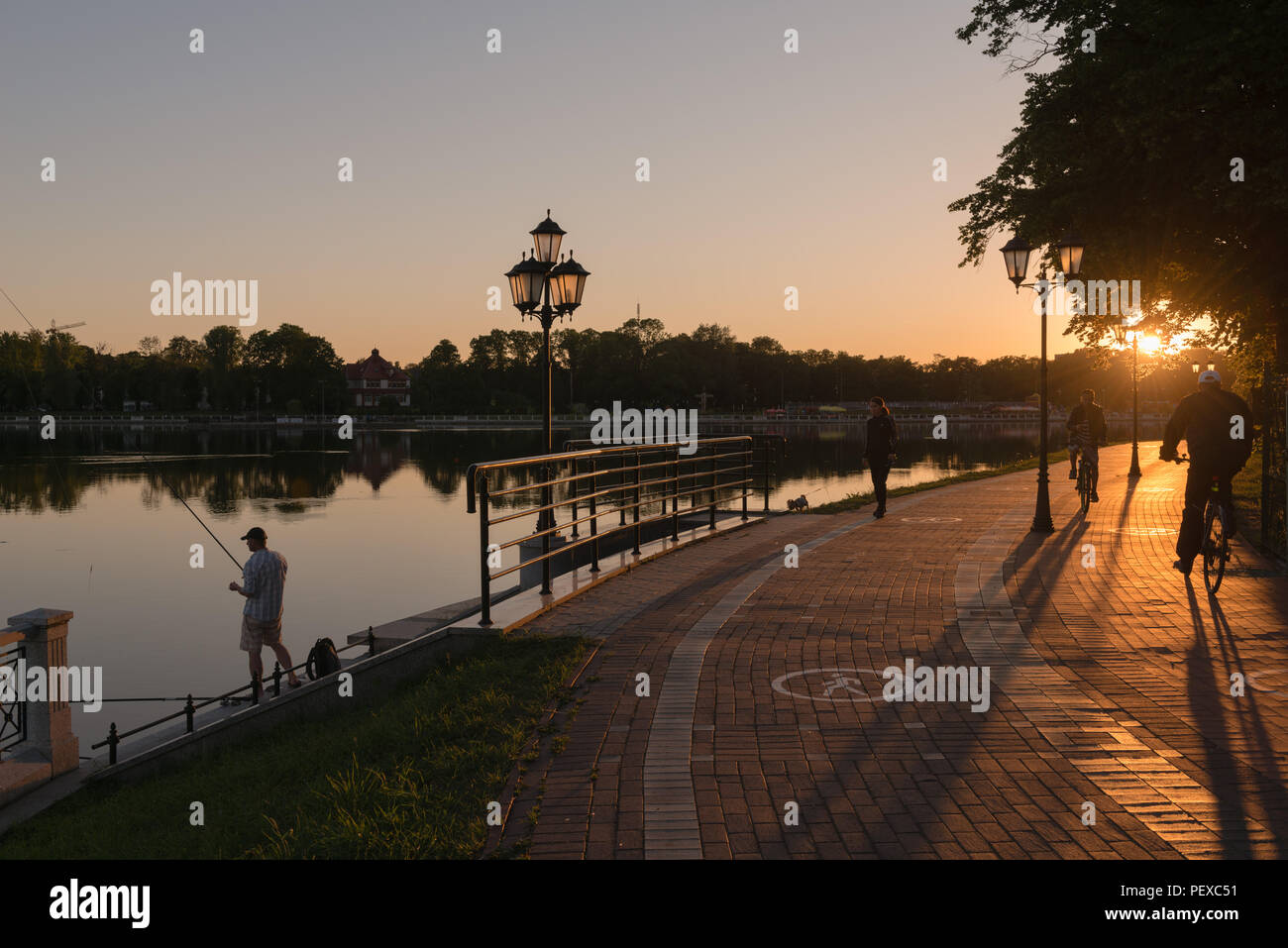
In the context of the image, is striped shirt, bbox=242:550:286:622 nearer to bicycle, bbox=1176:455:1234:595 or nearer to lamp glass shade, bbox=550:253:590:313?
lamp glass shade, bbox=550:253:590:313

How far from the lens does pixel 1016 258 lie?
16000mm

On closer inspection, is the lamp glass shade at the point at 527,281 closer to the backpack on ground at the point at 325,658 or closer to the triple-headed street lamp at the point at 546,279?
the triple-headed street lamp at the point at 546,279

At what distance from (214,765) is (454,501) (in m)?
42.3

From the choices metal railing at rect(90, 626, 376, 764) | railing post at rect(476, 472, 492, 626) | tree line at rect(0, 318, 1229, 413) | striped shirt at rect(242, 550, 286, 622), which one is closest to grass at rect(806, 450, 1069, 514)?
metal railing at rect(90, 626, 376, 764)

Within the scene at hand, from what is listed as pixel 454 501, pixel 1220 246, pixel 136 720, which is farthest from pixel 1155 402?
pixel 136 720

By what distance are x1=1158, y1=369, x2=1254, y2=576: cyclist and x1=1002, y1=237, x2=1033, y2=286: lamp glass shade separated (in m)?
6.51

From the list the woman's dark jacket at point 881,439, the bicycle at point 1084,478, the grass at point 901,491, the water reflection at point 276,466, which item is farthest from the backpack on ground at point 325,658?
the water reflection at point 276,466

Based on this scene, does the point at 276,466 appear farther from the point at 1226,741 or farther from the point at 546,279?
the point at 1226,741

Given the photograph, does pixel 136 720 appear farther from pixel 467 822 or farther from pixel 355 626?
pixel 467 822

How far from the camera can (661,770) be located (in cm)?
503

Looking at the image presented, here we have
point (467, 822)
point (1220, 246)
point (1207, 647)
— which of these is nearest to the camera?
point (467, 822)

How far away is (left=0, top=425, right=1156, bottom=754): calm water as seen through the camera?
68.7 feet

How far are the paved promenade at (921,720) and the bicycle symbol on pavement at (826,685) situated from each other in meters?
0.03

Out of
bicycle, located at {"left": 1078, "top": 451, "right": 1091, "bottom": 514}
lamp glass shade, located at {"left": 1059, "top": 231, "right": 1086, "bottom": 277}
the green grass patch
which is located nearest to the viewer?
the green grass patch
